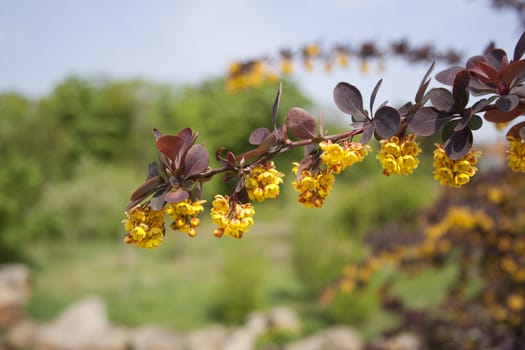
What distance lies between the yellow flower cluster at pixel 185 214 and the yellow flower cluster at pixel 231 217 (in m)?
0.02

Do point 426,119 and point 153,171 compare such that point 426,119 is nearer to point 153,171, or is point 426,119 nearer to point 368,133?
point 368,133

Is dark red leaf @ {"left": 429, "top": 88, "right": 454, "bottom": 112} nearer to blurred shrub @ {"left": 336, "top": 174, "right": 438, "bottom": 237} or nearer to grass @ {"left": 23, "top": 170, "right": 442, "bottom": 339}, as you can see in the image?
grass @ {"left": 23, "top": 170, "right": 442, "bottom": 339}

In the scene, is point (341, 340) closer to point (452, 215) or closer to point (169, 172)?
point (452, 215)

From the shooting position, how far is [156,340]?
383 cm

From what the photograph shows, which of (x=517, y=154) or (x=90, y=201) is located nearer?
(x=517, y=154)

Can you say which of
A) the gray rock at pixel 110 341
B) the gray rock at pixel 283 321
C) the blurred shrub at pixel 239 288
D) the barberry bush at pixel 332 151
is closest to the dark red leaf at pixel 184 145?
the barberry bush at pixel 332 151

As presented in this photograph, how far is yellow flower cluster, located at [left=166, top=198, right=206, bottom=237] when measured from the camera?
517 mm

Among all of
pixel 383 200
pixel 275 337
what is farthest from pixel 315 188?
pixel 383 200

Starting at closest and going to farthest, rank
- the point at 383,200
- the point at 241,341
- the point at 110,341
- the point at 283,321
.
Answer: the point at 241,341 → the point at 110,341 → the point at 283,321 → the point at 383,200

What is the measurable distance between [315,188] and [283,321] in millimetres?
4184

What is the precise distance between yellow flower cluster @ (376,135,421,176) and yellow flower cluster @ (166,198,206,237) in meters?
0.22

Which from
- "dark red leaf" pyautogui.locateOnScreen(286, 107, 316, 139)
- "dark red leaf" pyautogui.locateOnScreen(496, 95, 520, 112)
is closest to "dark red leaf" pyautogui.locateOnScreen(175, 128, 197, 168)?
"dark red leaf" pyautogui.locateOnScreen(286, 107, 316, 139)

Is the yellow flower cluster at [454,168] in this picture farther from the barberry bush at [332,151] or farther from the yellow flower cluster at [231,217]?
the yellow flower cluster at [231,217]

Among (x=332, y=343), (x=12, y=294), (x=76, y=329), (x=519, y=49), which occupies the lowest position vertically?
(x=519, y=49)
